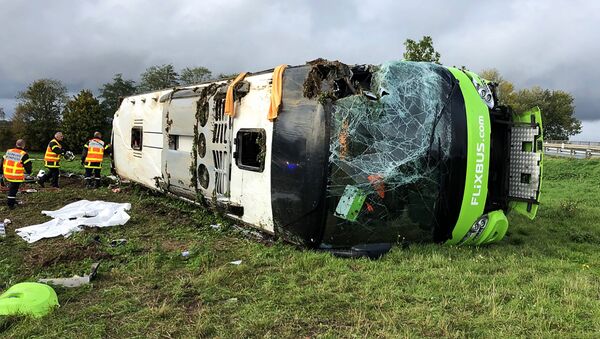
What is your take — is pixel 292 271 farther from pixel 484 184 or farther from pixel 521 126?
pixel 521 126

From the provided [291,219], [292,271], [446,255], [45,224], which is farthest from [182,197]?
[446,255]

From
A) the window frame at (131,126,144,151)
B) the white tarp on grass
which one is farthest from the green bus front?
the window frame at (131,126,144,151)

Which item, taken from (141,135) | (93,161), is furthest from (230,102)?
(93,161)

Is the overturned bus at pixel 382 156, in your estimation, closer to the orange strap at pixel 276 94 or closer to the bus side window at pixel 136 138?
the orange strap at pixel 276 94

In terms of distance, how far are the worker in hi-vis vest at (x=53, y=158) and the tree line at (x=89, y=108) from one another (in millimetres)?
26325

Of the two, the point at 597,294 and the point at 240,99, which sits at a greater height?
the point at 240,99

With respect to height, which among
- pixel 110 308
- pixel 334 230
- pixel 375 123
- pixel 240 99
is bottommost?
pixel 110 308

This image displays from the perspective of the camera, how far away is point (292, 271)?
4.41m

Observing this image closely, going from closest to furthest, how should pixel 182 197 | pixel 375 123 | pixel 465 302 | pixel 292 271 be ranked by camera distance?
pixel 465 302 < pixel 292 271 < pixel 375 123 < pixel 182 197

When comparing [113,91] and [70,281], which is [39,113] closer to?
[113,91]

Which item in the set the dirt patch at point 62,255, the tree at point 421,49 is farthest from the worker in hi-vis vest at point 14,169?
the tree at point 421,49

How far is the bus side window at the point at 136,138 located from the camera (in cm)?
980

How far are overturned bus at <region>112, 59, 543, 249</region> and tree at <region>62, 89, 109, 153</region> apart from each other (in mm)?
39583

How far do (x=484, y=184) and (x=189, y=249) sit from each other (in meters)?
3.44
